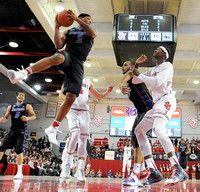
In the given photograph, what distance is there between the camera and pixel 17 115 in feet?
16.6

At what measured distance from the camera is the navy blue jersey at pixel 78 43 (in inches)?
119

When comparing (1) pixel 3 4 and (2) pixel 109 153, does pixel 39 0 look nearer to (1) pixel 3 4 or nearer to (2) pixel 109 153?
(1) pixel 3 4

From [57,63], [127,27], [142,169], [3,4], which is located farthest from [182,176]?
[3,4]

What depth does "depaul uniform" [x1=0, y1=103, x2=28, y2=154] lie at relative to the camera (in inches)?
186

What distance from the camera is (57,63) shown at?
263 centimetres

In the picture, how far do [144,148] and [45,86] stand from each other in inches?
585

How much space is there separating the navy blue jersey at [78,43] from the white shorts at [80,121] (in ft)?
4.81

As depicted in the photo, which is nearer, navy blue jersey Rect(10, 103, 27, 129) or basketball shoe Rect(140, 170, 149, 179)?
basketball shoe Rect(140, 170, 149, 179)

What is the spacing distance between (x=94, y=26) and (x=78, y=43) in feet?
21.5

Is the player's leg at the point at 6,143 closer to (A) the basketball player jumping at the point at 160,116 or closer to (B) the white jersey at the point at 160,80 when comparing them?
(A) the basketball player jumping at the point at 160,116

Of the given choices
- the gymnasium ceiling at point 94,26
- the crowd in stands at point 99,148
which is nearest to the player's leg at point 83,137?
the gymnasium ceiling at point 94,26

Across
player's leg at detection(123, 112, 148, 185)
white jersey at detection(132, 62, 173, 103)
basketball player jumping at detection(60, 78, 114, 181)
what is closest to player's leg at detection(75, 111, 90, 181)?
basketball player jumping at detection(60, 78, 114, 181)

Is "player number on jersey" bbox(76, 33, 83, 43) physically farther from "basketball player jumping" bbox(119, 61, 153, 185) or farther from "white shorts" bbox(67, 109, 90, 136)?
→ "white shorts" bbox(67, 109, 90, 136)

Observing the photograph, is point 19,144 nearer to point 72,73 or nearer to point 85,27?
point 72,73
